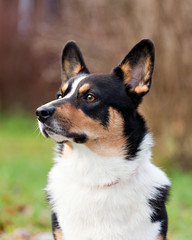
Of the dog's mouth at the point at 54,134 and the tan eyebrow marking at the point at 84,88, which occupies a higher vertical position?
the tan eyebrow marking at the point at 84,88

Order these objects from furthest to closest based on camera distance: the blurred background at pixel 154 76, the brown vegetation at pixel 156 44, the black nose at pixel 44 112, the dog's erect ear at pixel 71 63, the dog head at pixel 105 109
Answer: the brown vegetation at pixel 156 44 < the blurred background at pixel 154 76 < the dog's erect ear at pixel 71 63 < the dog head at pixel 105 109 < the black nose at pixel 44 112

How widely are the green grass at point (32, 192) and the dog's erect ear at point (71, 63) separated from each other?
649 mm

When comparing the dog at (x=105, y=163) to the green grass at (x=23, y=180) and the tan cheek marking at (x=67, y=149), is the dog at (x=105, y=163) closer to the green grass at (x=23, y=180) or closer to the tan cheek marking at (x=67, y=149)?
the tan cheek marking at (x=67, y=149)

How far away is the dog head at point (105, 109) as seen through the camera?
335 centimetres

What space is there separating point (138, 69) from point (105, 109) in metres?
0.50

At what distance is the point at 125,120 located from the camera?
359 centimetres

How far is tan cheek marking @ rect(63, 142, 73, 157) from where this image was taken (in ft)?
11.8

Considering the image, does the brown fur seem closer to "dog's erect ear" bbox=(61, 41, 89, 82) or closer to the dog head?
the dog head

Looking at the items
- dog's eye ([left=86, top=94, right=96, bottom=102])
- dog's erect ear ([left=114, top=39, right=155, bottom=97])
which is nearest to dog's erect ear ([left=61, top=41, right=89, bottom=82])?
dog's erect ear ([left=114, top=39, right=155, bottom=97])

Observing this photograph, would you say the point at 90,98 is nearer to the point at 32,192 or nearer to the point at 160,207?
the point at 160,207

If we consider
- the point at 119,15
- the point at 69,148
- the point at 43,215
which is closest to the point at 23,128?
the point at 119,15

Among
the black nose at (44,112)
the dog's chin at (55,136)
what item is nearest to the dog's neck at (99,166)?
the dog's chin at (55,136)

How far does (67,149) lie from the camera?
3.66 metres

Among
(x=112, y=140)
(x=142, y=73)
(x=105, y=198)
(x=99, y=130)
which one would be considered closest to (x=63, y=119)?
(x=99, y=130)
